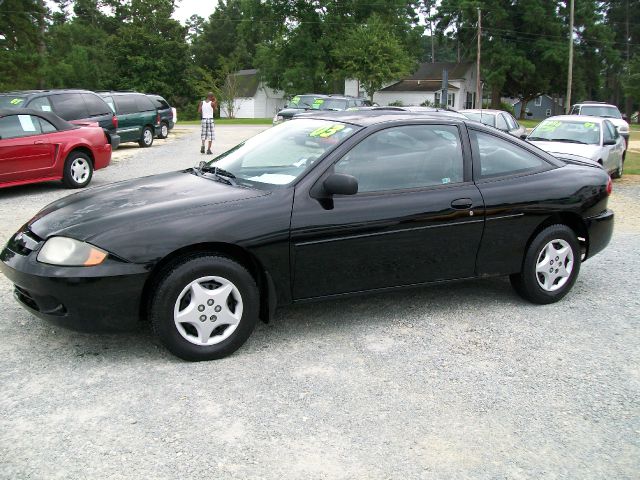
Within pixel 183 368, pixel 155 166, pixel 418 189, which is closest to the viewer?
pixel 183 368

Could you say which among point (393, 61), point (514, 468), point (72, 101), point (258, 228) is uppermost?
point (393, 61)

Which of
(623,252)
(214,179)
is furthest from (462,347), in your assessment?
(623,252)

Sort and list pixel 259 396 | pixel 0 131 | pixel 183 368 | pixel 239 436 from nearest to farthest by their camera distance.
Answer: pixel 239 436
pixel 259 396
pixel 183 368
pixel 0 131

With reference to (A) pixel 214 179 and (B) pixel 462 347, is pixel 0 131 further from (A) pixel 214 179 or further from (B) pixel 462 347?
(B) pixel 462 347

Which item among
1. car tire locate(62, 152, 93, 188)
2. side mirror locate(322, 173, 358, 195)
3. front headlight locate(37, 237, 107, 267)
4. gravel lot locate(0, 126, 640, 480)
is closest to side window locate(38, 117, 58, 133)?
car tire locate(62, 152, 93, 188)

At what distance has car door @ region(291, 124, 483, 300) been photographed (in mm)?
4332

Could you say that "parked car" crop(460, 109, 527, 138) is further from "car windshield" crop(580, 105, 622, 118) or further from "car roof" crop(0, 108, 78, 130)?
"car windshield" crop(580, 105, 622, 118)

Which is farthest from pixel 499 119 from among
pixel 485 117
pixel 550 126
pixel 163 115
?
pixel 163 115

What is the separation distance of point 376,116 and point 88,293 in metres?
2.50

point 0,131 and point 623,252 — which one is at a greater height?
point 0,131

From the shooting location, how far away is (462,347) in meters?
4.45

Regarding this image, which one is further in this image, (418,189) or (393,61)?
(393,61)

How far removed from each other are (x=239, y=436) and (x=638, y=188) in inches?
488

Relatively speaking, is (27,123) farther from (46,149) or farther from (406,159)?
(406,159)
